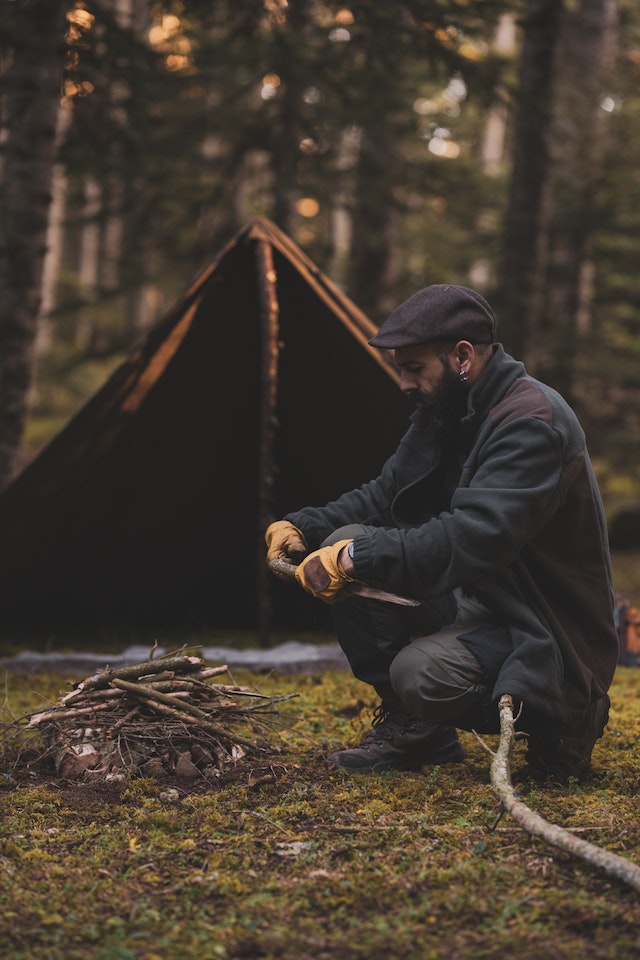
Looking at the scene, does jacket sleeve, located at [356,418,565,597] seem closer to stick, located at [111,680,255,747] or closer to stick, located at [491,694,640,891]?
stick, located at [491,694,640,891]

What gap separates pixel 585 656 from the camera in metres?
3.05

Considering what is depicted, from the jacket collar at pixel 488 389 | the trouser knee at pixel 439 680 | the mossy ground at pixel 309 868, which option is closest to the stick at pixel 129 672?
the mossy ground at pixel 309 868

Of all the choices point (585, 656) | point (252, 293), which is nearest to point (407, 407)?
point (252, 293)

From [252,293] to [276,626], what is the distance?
6.97ft

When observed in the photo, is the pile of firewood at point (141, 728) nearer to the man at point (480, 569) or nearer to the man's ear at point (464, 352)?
the man at point (480, 569)

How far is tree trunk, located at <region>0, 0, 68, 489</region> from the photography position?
19.3 feet

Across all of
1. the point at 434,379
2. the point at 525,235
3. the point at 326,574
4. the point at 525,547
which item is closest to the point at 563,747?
the point at 525,547

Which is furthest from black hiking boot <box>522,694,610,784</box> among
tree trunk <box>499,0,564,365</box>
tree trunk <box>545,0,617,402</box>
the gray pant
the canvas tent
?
tree trunk <box>545,0,617,402</box>

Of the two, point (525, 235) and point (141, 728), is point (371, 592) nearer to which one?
point (141, 728)

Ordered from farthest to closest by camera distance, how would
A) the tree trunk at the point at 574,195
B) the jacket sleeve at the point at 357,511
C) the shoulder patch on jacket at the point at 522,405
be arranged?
1. the tree trunk at the point at 574,195
2. the jacket sleeve at the point at 357,511
3. the shoulder patch on jacket at the point at 522,405

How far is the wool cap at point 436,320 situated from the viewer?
9.97 ft

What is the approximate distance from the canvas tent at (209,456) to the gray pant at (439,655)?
1525mm

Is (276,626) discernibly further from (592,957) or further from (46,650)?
(592,957)

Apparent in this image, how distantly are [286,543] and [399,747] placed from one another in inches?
31.6
